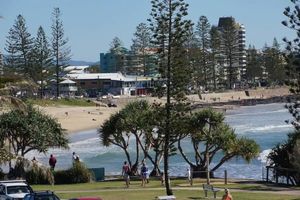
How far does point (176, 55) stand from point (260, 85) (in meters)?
138

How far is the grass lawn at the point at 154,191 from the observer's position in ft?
75.9

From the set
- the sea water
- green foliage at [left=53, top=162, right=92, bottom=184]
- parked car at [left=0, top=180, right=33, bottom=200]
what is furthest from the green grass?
parked car at [left=0, top=180, right=33, bottom=200]

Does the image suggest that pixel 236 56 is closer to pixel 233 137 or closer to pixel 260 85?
pixel 260 85

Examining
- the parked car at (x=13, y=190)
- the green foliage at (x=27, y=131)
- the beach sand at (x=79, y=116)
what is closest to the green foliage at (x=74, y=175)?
the green foliage at (x=27, y=131)

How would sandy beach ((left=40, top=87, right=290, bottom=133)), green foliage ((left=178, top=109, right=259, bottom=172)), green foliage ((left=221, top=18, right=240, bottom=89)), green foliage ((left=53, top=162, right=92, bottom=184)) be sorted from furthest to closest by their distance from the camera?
green foliage ((left=221, top=18, right=240, bottom=89))
sandy beach ((left=40, top=87, right=290, bottom=133))
green foliage ((left=178, top=109, right=259, bottom=172))
green foliage ((left=53, top=162, right=92, bottom=184))

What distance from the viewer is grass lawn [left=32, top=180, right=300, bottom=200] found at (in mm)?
23125

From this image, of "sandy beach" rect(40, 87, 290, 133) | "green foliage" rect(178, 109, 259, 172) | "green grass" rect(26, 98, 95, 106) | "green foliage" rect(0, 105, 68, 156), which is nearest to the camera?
"green foliage" rect(0, 105, 68, 156)

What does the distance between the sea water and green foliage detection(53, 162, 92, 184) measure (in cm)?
786

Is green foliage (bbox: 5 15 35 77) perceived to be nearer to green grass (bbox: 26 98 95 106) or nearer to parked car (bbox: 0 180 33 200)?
green grass (bbox: 26 98 95 106)

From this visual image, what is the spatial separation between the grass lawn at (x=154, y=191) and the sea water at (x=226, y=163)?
7570 millimetres

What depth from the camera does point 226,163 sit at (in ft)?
139

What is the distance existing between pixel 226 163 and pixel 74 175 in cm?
1452

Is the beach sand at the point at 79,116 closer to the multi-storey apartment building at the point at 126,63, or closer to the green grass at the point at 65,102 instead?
the green grass at the point at 65,102

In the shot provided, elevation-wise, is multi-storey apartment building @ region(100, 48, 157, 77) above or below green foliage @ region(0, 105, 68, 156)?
above
